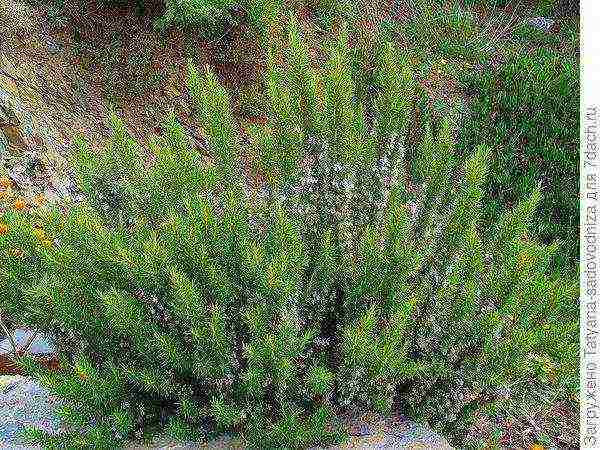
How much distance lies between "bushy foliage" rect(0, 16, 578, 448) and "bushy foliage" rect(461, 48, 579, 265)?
2.06 m

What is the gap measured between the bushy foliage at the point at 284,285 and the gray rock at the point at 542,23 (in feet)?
12.7

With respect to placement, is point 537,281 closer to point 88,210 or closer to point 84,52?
point 88,210

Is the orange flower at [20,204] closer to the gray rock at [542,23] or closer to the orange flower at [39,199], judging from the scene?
the orange flower at [39,199]

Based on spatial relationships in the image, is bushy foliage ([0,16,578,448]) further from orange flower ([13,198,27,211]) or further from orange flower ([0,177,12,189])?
orange flower ([0,177,12,189])

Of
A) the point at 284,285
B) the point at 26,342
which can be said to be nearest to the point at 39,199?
the point at 26,342

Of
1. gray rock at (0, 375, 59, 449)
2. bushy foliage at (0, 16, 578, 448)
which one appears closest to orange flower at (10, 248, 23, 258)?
bushy foliage at (0, 16, 578, 448)

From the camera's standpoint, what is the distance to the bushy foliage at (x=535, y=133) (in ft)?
14.3

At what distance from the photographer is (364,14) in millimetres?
5586

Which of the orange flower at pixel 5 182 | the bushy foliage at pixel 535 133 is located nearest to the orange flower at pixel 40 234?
the orange flower at pixel 5 182

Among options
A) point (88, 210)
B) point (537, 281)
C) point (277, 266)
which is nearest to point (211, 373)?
point (277, 266)

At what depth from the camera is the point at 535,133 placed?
4711mm

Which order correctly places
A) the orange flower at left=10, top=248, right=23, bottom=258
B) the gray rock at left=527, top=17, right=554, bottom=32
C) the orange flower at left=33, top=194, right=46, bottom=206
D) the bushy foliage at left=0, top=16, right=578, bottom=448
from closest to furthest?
the bushy foliage at left=0, top=16, right=578, bottom=448 → the orange flower at left=10, top=248, right=23, bottom=258 → the orange flower at left=33, top=194, right=46, bottom=206 → the gray rock at left=527, top=17, right=554, bottom=32

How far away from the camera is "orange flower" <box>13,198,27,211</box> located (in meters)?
3.21

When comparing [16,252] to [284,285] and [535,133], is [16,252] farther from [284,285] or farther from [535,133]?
[535,133]
